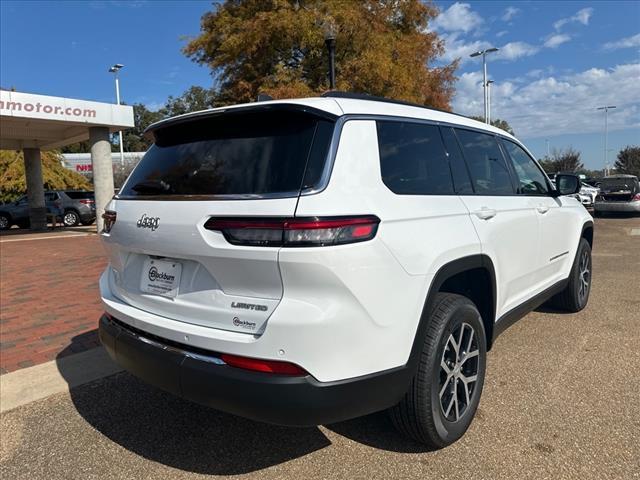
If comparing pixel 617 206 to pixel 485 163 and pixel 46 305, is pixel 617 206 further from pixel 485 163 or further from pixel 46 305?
pixel 46 305

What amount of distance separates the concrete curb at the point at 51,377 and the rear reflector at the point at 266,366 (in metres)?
2.22

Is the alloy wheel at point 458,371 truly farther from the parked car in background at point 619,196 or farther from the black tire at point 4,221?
the black tire at point 4,221

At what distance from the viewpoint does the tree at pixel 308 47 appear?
14.8 metres

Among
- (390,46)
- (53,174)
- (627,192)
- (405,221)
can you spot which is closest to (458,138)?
(405,221)

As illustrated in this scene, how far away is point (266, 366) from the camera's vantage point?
217cm

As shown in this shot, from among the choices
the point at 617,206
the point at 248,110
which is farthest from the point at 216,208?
the point at 617,206

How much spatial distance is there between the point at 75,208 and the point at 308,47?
43.2 feet

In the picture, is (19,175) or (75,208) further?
(19,175)

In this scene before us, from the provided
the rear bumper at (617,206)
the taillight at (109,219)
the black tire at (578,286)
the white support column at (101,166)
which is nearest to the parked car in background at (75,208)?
the white support column at (101,166)

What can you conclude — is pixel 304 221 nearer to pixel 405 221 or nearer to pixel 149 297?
pixel 405 221

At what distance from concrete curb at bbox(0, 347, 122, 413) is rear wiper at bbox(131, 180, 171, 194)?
1.81 meters

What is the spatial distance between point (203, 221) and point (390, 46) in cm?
1488

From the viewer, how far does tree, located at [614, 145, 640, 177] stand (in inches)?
2414

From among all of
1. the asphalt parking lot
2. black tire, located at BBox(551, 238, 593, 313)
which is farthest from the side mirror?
the asphalt parking lot
